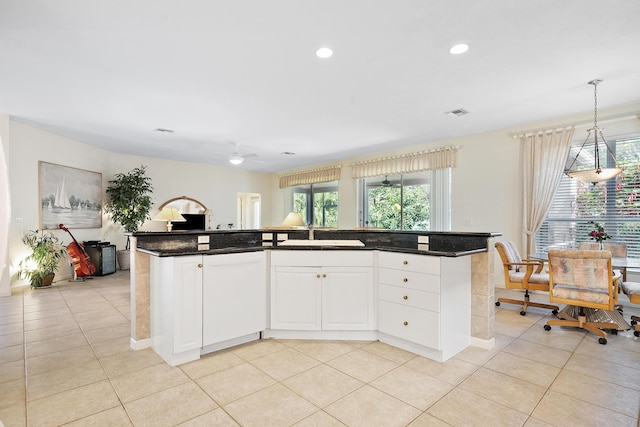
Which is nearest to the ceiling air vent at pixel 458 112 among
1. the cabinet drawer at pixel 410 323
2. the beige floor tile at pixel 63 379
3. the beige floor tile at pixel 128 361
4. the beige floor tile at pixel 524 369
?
the cabinet drawer at pixel 410 323

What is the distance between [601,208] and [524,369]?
3167 millimetres

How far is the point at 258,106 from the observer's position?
4.37m

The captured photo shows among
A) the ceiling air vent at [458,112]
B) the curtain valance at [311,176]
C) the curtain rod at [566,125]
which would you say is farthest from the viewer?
the curtain valance at [311,176]

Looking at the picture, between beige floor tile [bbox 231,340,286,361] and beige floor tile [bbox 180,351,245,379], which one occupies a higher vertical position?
beige floor tile [bbox 231,340,286,361]

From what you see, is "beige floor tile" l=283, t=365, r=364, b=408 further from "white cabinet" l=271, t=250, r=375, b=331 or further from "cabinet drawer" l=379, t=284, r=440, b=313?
"cabinet drawer" l=379, t=284, r=440, b=313

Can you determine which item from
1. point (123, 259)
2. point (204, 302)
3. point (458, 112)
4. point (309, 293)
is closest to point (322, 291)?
point (309, 293)

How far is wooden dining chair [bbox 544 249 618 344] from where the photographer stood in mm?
3227

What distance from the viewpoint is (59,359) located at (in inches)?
111

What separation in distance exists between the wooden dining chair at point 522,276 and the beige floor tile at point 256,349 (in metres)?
2.92

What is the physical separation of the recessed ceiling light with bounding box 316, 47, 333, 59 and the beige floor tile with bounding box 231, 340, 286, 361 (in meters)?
2.62

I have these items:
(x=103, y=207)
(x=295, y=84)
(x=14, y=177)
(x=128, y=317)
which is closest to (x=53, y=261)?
(x=14, y=177)

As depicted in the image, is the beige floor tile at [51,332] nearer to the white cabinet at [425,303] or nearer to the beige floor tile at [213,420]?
the beige floor tile at [213,420]

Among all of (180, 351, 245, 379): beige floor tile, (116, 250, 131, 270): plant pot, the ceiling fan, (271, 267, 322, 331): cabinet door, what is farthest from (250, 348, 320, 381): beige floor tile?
(116, 250, 131, 270): plant pot

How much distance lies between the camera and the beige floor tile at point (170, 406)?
2.04 m
